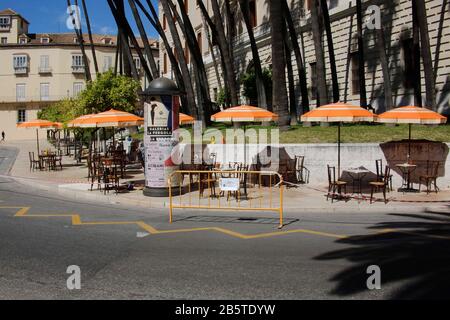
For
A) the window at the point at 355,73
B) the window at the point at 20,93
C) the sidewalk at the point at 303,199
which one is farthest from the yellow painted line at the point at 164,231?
the window at the point at 20,93

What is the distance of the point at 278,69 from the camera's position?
1972 centimetres

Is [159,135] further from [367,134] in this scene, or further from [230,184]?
[367,134]

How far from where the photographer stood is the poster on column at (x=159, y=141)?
14.6m

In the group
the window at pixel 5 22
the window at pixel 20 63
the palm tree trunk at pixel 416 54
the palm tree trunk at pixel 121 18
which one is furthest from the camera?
the window at pixel 5 22

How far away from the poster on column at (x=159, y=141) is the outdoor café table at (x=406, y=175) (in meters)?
7.29

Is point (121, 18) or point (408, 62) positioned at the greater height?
point (121, 18)

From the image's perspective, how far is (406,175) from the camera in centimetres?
1609

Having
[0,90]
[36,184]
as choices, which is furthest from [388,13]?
[0,90]

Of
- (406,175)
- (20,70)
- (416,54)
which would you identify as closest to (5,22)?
(20,70)

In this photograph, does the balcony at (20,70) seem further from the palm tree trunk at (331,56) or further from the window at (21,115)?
the palm tree trunk at (331,56)

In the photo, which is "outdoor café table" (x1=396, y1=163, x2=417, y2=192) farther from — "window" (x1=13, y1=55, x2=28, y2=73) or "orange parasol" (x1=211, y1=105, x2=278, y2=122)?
"window" (x1=13, y1=55, x2=28, y2=73)

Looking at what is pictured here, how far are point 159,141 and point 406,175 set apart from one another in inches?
326

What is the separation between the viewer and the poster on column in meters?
14.6

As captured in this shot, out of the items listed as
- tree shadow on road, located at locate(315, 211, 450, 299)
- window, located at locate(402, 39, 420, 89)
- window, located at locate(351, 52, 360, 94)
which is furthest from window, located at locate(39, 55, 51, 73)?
tree shadow on road, located at locate(315, 211, 450, 299)
